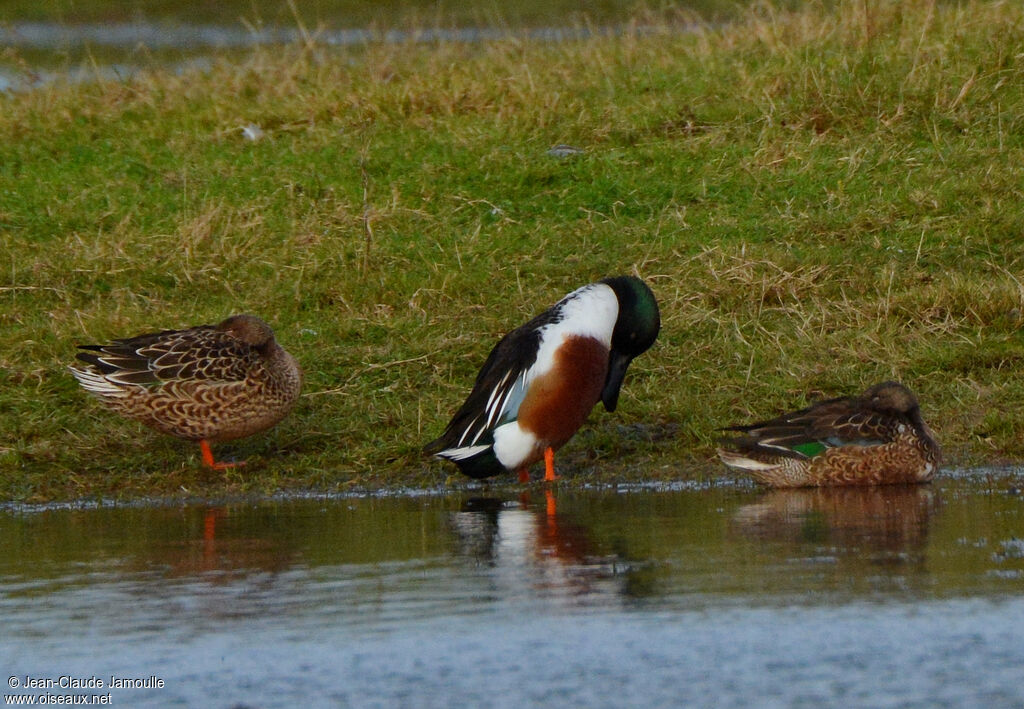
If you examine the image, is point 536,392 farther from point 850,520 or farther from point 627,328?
point 850,520

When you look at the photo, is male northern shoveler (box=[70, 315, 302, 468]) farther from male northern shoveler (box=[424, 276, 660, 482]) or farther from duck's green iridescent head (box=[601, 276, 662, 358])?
duck's green iridescent head (box=[601, 276, 662, 358])

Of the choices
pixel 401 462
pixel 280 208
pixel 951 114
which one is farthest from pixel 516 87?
pixel 401 462

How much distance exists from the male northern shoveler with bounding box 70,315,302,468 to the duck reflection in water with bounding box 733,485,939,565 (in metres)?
2.24

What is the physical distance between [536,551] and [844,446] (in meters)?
1.78

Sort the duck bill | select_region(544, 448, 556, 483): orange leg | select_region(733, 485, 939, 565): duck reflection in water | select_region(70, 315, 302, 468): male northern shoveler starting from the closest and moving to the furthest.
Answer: select_region(733, 485, 939, 565): duck reflection in water < select_region(544, 448, 556, 483): orange leg < select_region(70, 315, 302, 468): male northern shoveler < the duck bill

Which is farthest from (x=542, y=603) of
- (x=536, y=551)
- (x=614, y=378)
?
(x=614, y=378)

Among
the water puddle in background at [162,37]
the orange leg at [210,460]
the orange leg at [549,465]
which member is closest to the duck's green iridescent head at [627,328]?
the orange leg at [549,465]

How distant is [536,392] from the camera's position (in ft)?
23.9

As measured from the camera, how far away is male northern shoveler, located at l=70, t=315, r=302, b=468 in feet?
24.6

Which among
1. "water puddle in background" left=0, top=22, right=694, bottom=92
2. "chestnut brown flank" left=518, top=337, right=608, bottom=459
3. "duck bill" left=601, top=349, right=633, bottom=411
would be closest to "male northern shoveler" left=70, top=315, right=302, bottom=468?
"chestnut brown flank" left=518, top=337, right=608, bottom=459

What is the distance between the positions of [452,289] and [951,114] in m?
3.55

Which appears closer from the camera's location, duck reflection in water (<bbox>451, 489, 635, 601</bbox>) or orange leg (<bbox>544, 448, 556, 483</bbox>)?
duck reflection in water (<bbox>451, 489, 635, 601</bbox>)

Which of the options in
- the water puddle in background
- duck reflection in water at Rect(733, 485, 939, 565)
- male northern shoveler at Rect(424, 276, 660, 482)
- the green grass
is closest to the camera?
duck reflection in water at Rect(733, 485, 939, 565)

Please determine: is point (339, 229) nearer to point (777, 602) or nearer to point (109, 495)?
point (109, 495)
